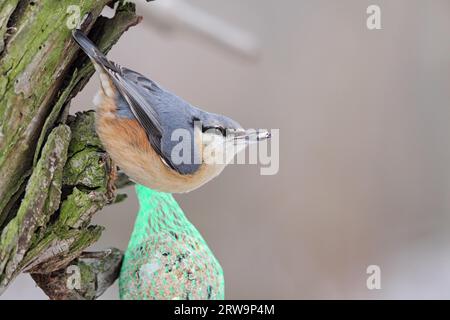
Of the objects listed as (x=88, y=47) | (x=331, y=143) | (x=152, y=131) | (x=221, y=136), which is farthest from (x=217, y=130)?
(x=331, y=143)

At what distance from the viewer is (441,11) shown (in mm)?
3609

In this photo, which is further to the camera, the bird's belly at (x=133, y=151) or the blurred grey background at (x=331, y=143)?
the blurred grey background at (x=331, y=143)

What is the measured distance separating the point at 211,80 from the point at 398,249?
54.2 inches

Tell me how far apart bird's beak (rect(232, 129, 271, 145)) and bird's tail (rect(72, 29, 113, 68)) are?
0.39 meters

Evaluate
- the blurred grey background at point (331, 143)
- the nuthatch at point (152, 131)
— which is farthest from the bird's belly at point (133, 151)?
the blurred grey background at point (331, 143)

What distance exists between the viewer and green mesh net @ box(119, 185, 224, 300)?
1.78 metres

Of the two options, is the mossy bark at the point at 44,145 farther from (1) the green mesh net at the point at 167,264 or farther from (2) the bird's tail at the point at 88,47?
(1) the green mesh net at the point at 167,264

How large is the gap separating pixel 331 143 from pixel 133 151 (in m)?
2.08

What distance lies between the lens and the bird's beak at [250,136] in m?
1.61

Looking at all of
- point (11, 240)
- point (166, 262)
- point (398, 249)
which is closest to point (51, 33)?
point (11, 240)

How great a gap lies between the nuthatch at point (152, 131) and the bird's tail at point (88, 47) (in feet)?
0.26

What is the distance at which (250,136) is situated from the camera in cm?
163

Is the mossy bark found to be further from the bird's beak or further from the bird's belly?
the bird's beak

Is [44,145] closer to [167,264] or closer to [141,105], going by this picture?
[141,105]
